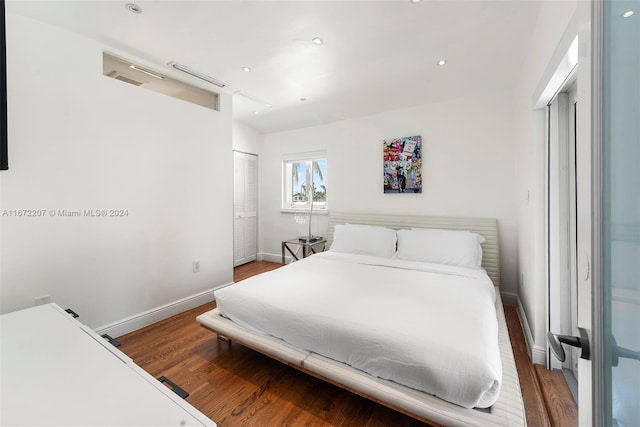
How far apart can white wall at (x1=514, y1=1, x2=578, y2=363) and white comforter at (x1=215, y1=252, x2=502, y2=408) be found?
13.4 inches

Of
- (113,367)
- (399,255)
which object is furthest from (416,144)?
(113,367)

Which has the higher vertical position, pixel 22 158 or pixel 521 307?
pixel 22 158

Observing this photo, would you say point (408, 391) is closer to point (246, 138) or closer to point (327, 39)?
point (327, 39)

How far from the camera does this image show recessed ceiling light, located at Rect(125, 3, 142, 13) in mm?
1837

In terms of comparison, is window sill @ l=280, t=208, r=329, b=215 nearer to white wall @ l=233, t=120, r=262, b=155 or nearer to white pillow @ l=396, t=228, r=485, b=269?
white wall @ l=233, t=120, r=262, b=155

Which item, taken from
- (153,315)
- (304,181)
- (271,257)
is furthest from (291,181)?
(153,315)

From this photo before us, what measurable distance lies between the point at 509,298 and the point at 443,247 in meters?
1.04

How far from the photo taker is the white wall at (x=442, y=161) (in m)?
3.03

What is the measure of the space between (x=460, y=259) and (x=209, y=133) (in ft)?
10.2

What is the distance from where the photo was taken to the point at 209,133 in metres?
3.12

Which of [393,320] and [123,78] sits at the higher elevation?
[123,78]

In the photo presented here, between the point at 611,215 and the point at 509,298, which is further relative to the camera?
the point at 509,298

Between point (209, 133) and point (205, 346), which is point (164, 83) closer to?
point (209, 133)

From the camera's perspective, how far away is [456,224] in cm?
320
